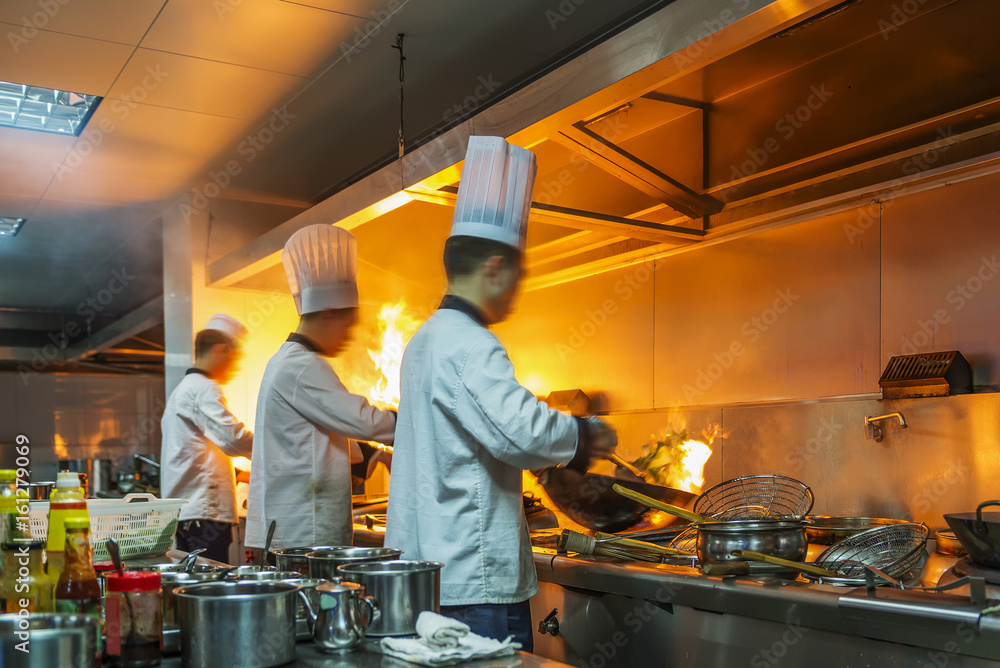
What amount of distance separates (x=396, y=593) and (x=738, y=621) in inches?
37.2

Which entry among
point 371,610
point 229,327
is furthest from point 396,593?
point 229,327

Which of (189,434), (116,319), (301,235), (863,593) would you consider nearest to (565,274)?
(301,235)

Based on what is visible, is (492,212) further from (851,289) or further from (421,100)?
(421,100)

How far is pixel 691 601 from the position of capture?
6.47ft

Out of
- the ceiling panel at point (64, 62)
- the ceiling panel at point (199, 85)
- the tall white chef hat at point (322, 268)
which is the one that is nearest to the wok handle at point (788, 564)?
the tall white chef hat at point (322, 268)

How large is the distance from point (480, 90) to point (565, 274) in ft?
3.01

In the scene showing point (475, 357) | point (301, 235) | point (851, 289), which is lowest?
point (475, 357)
